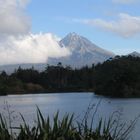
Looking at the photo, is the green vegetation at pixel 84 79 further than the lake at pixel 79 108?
Yes

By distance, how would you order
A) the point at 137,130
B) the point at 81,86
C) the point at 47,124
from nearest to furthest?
the point at 47,124, the point at 137,130, the point at 81,86

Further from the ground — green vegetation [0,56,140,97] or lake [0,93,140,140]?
green vegetation [0,56,140,97]

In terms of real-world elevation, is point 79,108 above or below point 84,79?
below

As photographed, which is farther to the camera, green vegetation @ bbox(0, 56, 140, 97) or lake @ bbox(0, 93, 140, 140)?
green vegetation @ bbox(0, 56, 140, 97)

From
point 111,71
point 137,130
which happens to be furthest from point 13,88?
point 137,130

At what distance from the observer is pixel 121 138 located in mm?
7785

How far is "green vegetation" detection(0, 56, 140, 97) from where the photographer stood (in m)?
119

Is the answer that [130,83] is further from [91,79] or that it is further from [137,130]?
[137,130]

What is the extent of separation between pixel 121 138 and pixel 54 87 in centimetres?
16177

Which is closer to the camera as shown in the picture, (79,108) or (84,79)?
(79,108)

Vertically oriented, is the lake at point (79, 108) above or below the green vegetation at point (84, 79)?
below

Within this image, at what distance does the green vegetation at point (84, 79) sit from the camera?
4697 inches

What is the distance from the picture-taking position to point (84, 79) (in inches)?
6442

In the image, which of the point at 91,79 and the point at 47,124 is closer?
the point at 47,124
